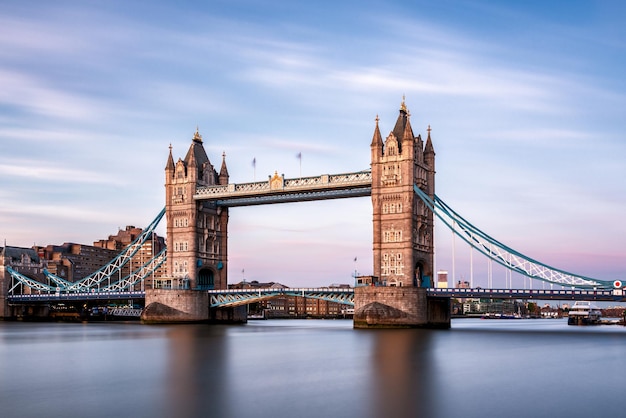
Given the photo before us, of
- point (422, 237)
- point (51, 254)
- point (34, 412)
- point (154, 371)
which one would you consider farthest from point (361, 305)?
point (51, 254)

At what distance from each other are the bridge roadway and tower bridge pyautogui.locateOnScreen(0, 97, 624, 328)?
0.38 feet

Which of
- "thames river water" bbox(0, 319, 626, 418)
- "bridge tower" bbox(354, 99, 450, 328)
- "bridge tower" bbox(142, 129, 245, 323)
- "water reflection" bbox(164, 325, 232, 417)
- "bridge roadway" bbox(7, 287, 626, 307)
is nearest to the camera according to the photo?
"water reflection" bbox(164, 325, 232, 417)

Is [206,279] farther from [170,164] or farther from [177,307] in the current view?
[170,164]

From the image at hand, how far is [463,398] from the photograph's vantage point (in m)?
30.3

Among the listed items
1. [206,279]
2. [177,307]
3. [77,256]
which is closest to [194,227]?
[206,279]

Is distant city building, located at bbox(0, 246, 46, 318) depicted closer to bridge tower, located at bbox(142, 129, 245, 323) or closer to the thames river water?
bridge tower, located at bbox(142, 129, 245, 323)

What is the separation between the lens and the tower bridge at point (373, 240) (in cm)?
7669

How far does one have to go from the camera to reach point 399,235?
80688 millimetres

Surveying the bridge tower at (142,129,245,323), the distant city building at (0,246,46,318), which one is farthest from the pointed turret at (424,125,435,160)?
the distant city building at (0,246,46,318)

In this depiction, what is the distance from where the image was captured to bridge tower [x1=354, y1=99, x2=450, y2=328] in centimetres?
7719

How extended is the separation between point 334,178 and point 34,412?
60.6 meters

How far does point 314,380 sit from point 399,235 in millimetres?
46178

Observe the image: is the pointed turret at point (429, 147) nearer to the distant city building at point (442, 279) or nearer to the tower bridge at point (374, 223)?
the tower bridge at point (374, 223)

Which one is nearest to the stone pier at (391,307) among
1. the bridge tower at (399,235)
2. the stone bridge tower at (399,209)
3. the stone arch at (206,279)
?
the bridge tower at (399,235)
